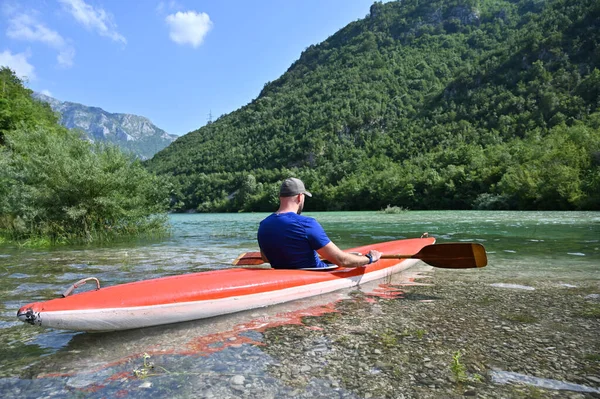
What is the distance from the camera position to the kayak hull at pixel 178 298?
3.94 metres

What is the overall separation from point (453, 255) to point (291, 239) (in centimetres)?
295

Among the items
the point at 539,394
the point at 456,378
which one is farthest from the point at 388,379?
the point at 539,394

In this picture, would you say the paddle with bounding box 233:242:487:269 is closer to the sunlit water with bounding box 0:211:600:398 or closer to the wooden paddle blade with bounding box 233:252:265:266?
the sunlit water with bounding box 0:211:600:398

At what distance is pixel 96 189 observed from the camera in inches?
569

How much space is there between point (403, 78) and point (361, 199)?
2698 inches

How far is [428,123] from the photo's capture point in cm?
10031

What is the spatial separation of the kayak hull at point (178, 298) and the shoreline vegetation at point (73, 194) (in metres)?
10.9

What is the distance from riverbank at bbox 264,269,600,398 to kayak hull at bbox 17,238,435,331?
691 millimetres

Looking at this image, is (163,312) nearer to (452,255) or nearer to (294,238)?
(294,238)

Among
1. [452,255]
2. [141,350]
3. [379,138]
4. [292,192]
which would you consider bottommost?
[141,350]

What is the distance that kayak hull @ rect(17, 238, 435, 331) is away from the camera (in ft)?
12.9

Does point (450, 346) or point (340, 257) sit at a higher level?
point (340, 257)

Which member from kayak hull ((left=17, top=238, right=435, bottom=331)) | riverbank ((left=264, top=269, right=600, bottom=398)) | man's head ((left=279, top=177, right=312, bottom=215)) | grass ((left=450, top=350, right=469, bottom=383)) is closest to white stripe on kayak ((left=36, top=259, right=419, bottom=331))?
kayak hull ((left=17, top=238, right=435, bottom=331))

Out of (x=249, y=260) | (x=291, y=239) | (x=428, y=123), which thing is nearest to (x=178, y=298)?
(x=291, y=239)
